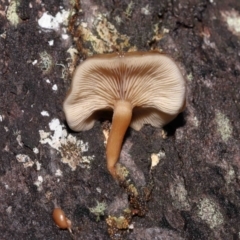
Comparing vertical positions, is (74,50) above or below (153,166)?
above

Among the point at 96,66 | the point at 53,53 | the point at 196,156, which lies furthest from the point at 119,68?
the point at 196,156

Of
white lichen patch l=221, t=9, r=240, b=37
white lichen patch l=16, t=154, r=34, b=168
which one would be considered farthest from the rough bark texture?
white lichen patch l=221, t=9, r=240, b=37

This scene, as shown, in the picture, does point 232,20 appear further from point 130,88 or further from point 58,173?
point 58,173

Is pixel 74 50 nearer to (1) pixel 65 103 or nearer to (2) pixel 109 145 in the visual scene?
(1) pixel 65 103

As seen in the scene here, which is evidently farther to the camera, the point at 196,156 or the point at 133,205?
the point at 196,156

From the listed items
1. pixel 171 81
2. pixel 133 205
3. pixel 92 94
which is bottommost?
pixel 133 205

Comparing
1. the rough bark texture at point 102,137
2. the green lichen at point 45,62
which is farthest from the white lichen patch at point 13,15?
the green lichen at point 45,62

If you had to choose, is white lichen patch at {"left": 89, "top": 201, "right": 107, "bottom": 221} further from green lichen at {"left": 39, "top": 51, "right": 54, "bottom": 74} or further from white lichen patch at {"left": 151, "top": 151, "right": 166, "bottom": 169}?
green lichen at {"left": 39, "top": 51, "right": 54, "bottom": 74}
